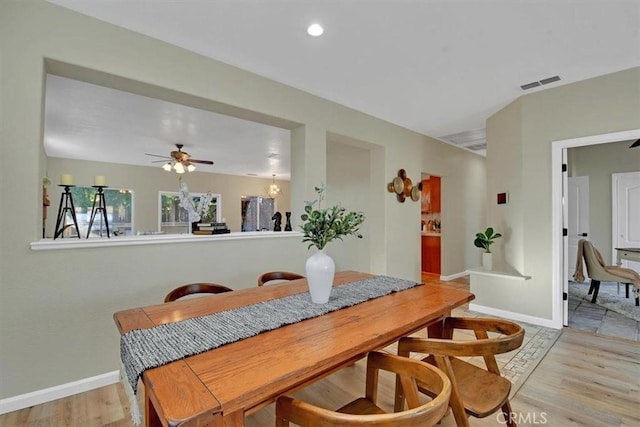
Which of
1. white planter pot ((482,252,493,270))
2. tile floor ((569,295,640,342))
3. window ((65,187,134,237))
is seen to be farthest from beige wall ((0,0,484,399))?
window ((65,187,134,237))

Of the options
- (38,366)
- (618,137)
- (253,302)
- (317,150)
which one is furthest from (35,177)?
(618,137)

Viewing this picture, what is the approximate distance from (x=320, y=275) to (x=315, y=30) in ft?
6.15

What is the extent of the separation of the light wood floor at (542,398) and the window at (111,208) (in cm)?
556

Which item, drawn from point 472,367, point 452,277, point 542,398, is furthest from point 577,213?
point 472,367

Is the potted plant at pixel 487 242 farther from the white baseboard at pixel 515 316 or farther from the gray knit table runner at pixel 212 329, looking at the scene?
the gray knit table runner at pixel 212 329

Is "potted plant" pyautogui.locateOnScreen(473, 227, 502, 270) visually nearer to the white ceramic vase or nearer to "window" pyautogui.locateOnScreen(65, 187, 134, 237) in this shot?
the white ceramic vase

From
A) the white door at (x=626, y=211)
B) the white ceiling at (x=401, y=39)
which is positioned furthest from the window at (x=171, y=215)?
the white door at (x=626, y=211)

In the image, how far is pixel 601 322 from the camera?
3500mm

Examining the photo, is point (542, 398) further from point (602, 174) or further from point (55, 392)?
point (602, 174)

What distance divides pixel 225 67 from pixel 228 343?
251 cm

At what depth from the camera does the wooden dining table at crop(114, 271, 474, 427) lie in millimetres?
869

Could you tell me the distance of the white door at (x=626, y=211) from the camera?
17.2ft

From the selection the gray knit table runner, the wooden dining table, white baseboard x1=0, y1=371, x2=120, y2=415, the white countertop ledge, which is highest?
the white countertop ledge

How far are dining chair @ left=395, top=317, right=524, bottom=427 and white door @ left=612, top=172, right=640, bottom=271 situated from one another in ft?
18.5
